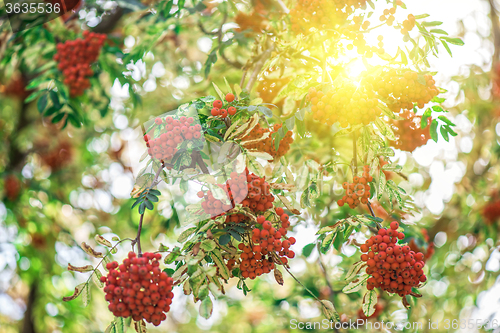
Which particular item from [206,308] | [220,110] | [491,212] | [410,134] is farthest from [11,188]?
[491,212]

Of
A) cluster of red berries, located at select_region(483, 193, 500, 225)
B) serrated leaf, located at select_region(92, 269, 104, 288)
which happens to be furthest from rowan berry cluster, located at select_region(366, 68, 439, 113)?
cluster of red berries, located at select_region(483, 193, 500, 225)

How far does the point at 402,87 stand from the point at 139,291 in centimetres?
115

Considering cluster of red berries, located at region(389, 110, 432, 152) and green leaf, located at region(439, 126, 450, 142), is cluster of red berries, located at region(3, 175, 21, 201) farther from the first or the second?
green leaf, located at region(439, 126, 450, 142)

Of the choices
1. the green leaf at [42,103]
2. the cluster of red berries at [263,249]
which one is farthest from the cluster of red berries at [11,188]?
the cluster of red berries at [263,249]

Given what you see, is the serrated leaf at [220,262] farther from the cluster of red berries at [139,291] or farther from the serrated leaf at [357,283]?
the serrated leaf at [357,283]

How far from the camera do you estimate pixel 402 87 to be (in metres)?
1.37

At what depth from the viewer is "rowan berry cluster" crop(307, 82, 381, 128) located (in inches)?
51.5

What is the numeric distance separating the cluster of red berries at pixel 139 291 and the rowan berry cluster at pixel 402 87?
1.04 metres

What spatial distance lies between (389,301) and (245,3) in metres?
2.25

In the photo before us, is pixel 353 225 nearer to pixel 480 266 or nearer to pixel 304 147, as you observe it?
pixel 304 147

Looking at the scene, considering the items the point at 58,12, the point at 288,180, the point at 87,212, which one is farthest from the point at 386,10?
the point at 87,212

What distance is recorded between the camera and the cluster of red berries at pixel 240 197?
128 cm

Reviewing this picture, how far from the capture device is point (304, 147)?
84.4 inches

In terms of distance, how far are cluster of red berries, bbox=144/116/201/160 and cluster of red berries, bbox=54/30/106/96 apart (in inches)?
54.2
